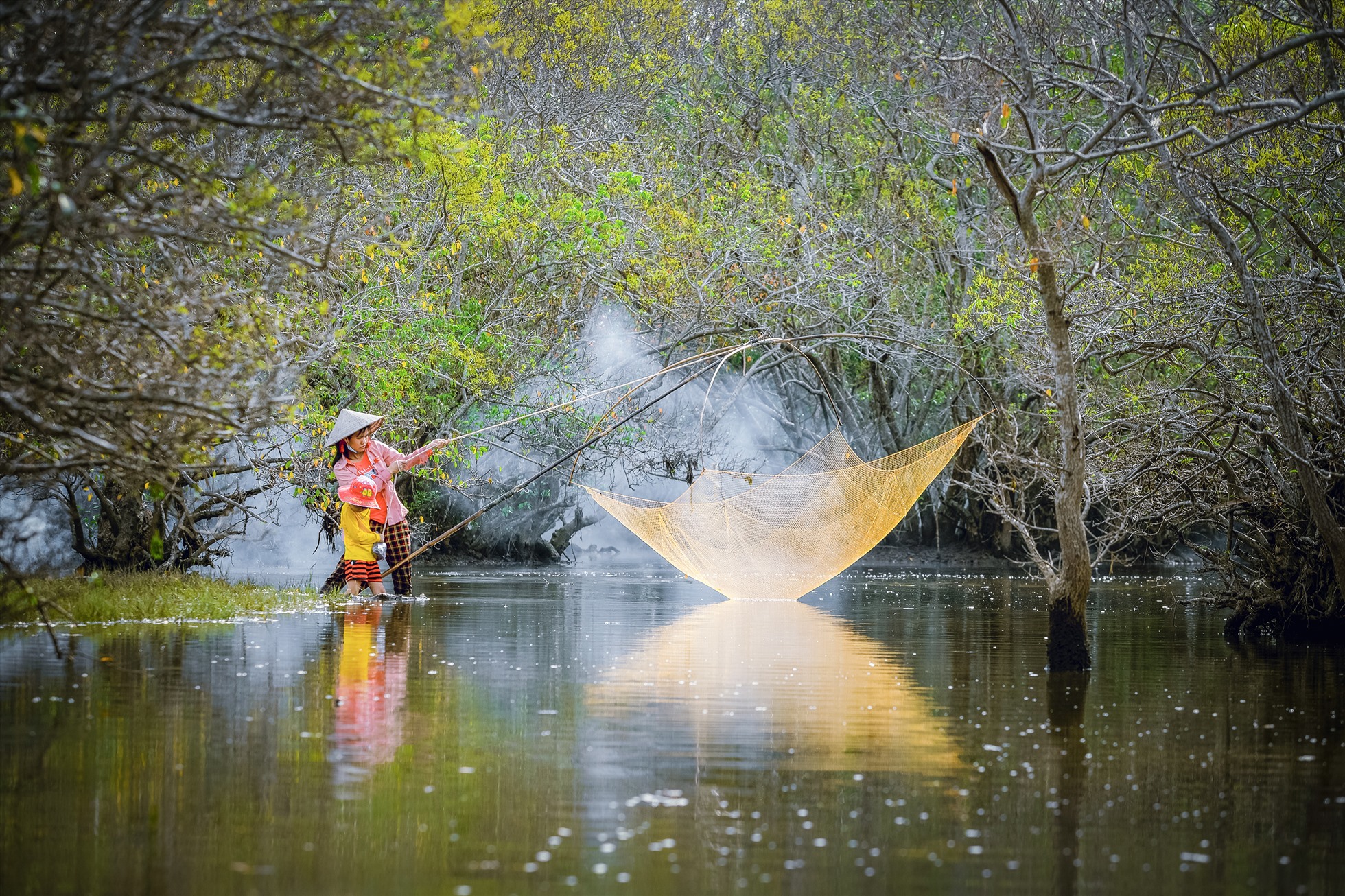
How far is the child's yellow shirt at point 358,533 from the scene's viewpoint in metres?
13.3

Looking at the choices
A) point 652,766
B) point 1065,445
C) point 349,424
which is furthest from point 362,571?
point 652,766

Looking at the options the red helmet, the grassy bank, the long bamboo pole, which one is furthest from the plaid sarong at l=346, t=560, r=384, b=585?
the red helmet

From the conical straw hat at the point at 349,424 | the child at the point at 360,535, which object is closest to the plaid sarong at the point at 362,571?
the child at the point at 360,535

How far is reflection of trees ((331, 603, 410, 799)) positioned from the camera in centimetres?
557

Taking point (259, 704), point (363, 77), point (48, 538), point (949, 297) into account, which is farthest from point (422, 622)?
point (949, 297)

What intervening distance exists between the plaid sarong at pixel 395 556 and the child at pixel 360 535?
0.11 m

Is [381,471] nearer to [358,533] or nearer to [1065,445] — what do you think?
[358,533]

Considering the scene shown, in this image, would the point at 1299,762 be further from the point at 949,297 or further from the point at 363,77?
the point at 949,297

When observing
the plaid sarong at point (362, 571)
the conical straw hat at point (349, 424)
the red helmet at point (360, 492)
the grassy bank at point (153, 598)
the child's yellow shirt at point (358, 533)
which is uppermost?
the conical straw hat at point (349, 424)

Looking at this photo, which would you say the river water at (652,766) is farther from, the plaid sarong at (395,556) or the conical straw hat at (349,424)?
the plaid sarong at (395,556)

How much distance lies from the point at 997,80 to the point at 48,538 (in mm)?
15276

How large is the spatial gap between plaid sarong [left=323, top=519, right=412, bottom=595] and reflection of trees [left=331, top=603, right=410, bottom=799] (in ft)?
7.87

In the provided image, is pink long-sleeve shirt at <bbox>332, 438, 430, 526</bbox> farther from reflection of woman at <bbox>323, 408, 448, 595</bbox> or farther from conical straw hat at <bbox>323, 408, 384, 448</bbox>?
conical straw hat at <bbox>323, 408, 384, 448</bbox>

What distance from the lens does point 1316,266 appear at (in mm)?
10430
